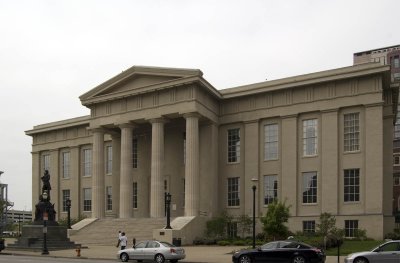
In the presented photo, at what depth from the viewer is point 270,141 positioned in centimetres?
5478

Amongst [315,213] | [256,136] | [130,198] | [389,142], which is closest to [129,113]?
[130,198]

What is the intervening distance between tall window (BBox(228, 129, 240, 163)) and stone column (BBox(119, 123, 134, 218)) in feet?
34.7

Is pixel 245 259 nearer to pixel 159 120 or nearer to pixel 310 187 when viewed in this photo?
pixel 310 187

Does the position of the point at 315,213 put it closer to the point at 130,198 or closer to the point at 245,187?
the point at 245,187

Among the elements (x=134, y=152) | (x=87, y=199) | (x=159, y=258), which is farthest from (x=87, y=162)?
(x=159, y=258)

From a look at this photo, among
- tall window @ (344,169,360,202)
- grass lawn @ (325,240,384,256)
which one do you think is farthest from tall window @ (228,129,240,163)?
grass lawn @ (325,240,384,256)

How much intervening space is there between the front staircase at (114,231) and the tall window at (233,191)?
8329 millimetres

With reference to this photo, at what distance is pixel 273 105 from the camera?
54156 millimetres

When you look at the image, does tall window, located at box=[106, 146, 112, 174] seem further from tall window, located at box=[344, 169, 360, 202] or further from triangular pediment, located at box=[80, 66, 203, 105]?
tall window, located at box=[344, 169, 360, 202]

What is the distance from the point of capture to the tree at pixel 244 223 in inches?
1953

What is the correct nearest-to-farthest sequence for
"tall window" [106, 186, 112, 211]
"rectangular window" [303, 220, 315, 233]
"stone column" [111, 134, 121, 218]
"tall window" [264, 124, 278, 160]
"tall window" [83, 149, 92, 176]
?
"rectangular window" [303, 220, 315, 233]
"tall window" [264, 124, 278, 160]
"stone column" [111, 134, 121, 218]
"tall window" [106, 186, 112, 211]
"tall window" [83, 149, 92, 176]

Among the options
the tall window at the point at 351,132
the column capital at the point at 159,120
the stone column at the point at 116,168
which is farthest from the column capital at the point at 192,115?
the tall window at the point at 351,132

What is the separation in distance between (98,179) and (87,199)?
13.4 m

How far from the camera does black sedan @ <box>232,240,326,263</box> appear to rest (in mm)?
25328
